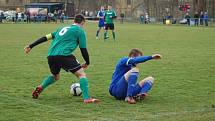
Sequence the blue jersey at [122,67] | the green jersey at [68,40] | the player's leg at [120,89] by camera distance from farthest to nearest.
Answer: the player's leg at [120,89] < the blue jersey at [122,67] < the green jersey at [68,40]

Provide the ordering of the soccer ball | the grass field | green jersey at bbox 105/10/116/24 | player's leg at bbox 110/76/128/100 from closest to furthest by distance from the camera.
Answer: the grass field, player's leg at bbox 110/76/128/100, the soccer ball, green jersey at bbox 105/10/116/24

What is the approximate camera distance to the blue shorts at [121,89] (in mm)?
10414

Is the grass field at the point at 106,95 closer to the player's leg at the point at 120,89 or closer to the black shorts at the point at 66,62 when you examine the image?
the player's leg at the point at 120,89

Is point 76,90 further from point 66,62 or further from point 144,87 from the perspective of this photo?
point 144,87

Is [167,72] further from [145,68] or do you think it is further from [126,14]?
[126,14]

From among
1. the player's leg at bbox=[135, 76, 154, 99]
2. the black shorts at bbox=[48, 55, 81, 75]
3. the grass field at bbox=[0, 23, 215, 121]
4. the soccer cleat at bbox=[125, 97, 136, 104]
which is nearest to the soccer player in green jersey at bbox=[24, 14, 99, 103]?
the black shorts at bbox=[48, 55, 81, 75]

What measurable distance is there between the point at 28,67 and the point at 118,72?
21.4 feet

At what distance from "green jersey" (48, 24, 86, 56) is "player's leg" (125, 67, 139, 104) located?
1.03m

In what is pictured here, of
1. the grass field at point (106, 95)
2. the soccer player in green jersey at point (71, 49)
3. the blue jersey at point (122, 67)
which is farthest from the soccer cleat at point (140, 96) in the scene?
the soccer player in green jersey at point (71, 49)

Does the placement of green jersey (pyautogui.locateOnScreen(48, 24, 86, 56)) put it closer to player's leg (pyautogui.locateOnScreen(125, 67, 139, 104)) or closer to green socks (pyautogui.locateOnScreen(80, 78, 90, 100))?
green socks (pyautogui.locateOnScreen(80, 78, 90, 100))

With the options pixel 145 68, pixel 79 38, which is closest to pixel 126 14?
pixel 145 68

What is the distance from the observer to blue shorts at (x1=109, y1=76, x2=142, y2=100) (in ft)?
34.2

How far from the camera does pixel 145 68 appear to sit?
658 inches

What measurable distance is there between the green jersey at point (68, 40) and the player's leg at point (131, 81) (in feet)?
3.39
